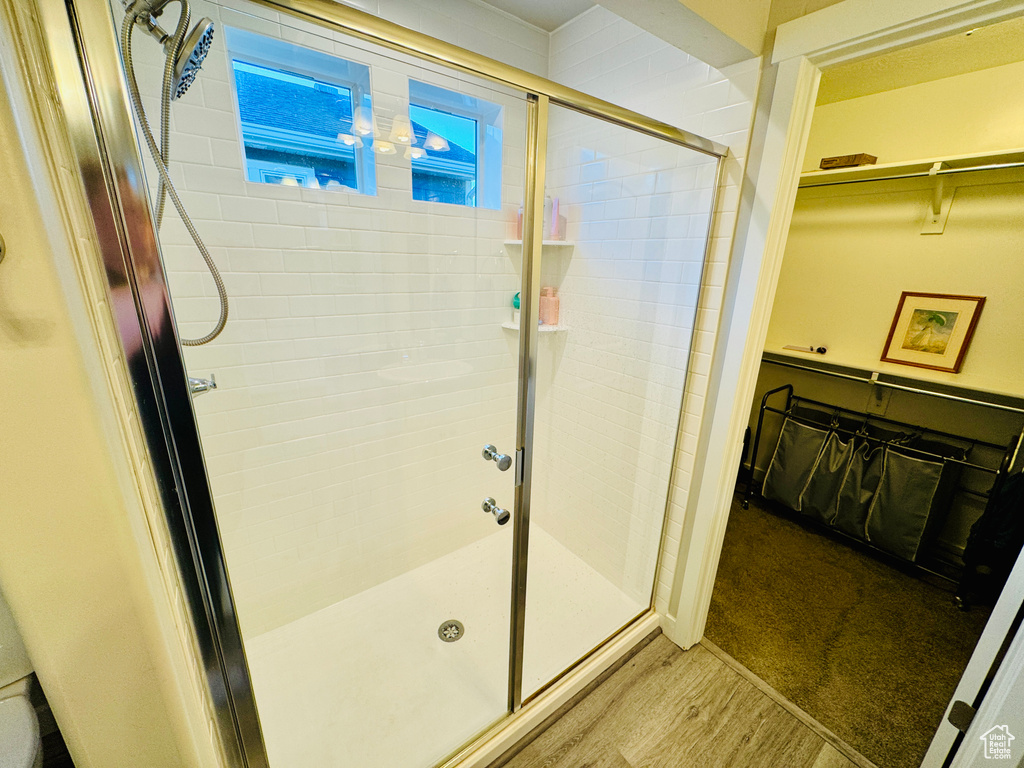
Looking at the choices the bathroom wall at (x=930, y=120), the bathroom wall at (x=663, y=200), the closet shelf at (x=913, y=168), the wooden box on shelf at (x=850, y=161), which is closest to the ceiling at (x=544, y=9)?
the bathroom wall at (x=663, y=200)

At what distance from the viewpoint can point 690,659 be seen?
1.55m

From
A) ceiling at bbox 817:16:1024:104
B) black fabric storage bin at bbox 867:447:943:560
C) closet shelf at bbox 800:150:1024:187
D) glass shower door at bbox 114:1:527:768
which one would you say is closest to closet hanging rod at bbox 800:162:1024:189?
closet shelf at bbox 800:150:1024:187

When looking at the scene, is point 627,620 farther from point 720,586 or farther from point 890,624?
point 890,624

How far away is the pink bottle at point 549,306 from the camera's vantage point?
1823 millimetres

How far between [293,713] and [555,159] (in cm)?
220

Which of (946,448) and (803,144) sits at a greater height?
(803,144)

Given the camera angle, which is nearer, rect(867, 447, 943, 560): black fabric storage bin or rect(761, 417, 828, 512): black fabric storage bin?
rect(867, 447, 943, 560): black fabric storage bin

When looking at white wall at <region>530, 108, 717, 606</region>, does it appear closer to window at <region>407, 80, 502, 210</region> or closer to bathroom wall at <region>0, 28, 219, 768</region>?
window at <region>407, 80, 502, 210</region>

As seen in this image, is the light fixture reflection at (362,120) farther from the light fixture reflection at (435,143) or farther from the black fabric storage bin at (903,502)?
the black fabric storage bin at (903,502)

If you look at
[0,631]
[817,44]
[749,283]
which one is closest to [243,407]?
[0,631]

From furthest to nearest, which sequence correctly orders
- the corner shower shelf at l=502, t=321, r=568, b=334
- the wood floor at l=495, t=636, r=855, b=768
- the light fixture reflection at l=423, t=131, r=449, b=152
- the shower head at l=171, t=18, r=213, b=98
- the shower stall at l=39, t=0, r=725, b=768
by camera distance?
the corner shower shelf at l=502, t=321, r=568, b=334, the light fixture reflection at l=423, t=131, r=449, b=152, the wood floor at l=495, t=636, r=855, b=768, the shower stall at l=39, t=0, r=725, b=768, the shower head at l=171, t=18, r=213, b=98

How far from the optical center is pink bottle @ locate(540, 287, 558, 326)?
182 cm

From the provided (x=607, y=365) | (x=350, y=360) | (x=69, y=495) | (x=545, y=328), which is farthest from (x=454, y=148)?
(x=69, y=495)

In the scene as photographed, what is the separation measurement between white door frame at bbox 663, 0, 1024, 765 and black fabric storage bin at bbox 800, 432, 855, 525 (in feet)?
3.53
